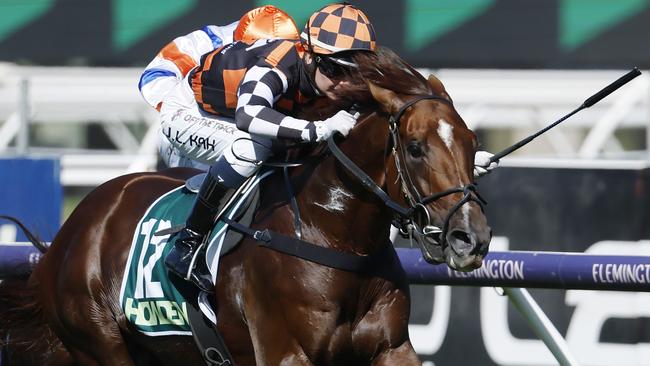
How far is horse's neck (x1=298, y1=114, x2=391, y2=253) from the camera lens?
12.6 feet

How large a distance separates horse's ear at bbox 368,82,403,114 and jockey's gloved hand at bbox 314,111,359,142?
11 centimetres

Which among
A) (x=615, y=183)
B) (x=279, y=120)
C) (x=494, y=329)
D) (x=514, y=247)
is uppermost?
(x=279, y=120)

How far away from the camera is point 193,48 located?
17.0ft

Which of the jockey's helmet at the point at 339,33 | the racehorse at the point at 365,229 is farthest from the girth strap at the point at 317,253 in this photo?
the jockey's helmet at the point at 339,33

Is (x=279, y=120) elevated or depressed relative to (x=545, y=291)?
elevated

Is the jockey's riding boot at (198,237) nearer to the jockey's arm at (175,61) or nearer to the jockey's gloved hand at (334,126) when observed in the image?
the jockey's gloved hand at (334,126)

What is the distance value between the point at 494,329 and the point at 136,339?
6.35ft

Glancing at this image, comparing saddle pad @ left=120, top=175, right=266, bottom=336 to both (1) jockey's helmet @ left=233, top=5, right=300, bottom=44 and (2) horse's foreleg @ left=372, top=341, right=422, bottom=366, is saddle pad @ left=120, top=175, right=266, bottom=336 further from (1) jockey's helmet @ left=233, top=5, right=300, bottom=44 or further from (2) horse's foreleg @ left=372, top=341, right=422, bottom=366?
(2) horse's foreleg @ left=372, top=341, right=422, bottom=366

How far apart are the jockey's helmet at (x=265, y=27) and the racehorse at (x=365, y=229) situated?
0.85m

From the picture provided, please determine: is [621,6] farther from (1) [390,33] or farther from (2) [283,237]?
(2) [283,237]

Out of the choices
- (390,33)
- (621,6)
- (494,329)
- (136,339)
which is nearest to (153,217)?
(136,339)

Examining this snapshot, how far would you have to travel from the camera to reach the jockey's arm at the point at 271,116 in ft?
12.5

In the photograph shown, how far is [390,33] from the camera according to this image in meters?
8.05

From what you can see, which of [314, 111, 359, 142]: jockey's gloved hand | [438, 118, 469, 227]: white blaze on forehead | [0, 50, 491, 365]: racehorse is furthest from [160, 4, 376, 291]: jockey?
[438, 118, 469, 227]: white blaze on forehead
